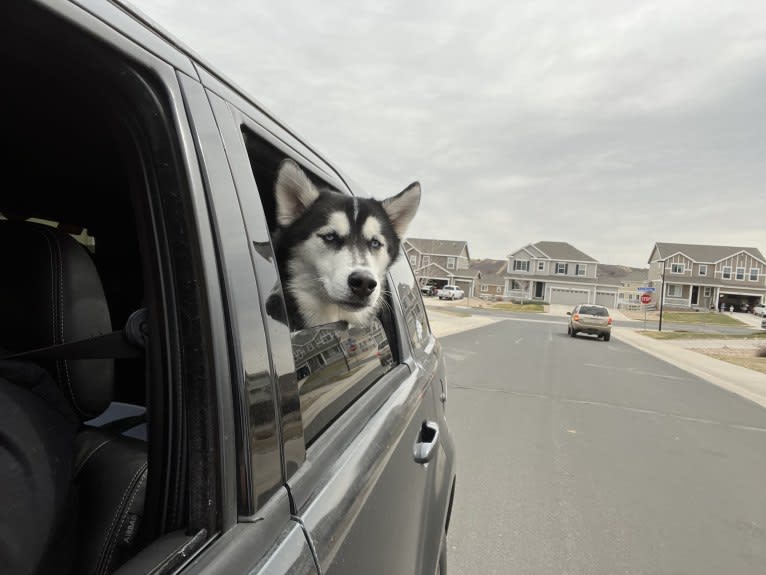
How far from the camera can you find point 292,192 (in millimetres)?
2129

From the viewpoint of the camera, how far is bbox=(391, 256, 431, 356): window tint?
2.86 m

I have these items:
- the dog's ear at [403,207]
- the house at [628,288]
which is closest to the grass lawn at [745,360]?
the dog's ear at [403,207]

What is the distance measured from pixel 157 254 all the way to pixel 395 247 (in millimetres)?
2247

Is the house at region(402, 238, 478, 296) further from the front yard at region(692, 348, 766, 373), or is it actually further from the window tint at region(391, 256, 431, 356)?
the window tint at region(391, 256, 431, 356)

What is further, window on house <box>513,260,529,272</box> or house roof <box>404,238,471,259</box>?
house roof <box>404,238,471,259</box>

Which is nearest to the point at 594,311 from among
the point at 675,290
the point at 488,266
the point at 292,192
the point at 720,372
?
the point at 720,372

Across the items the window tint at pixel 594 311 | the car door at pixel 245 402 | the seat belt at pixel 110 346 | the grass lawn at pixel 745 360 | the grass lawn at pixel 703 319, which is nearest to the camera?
the car door at pixel 245 402

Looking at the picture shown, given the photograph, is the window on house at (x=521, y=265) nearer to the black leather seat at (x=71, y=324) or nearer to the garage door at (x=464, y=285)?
the garage door at (x=464, y=285)

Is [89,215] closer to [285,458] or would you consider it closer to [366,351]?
[366,351]

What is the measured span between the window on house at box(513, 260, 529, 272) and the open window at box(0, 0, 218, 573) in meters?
65.9

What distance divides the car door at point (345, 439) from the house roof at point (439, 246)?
6706cm

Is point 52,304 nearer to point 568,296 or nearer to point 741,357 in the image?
point 741,357

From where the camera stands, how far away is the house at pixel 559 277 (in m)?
60.7

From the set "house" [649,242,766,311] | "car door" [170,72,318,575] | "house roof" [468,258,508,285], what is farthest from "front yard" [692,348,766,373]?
"house roof" [468,258,508,285]
